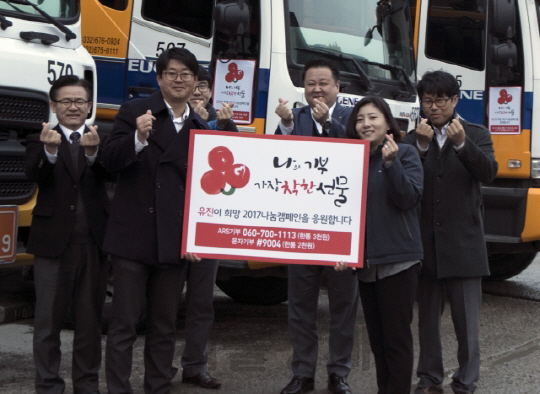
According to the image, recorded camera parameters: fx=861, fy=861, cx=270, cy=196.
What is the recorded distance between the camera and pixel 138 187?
4449 millimetres

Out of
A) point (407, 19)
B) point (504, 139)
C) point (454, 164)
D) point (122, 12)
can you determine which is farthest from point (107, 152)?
point (504, 139)

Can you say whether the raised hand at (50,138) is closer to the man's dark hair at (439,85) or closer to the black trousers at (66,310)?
the black trousers at (66,310)

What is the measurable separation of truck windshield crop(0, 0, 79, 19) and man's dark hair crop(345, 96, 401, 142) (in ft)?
7.69

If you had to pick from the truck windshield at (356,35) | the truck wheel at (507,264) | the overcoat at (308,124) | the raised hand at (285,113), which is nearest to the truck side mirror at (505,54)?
the truck windshield at (356,35)

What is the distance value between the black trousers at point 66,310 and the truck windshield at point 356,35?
255 centimetres

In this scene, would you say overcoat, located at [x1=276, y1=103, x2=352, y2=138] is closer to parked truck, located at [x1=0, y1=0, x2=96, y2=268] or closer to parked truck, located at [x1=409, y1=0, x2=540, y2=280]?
parked truck, located at [x1=0, y1=0, x2=96, y2=268]

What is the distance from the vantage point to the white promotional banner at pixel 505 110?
7.91 metres

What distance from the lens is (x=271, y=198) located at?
453cm

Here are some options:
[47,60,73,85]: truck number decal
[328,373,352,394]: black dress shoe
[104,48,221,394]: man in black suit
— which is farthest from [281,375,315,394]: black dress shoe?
[47,60,73,85]: truck number decal

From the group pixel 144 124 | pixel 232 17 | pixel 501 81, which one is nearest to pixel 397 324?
pixel 144 124

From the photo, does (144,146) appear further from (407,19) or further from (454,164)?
(407,19)

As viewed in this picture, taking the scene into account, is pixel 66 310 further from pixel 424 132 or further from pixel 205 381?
pixel 424 132

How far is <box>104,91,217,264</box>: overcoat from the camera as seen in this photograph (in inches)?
174

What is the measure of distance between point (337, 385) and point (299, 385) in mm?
218
